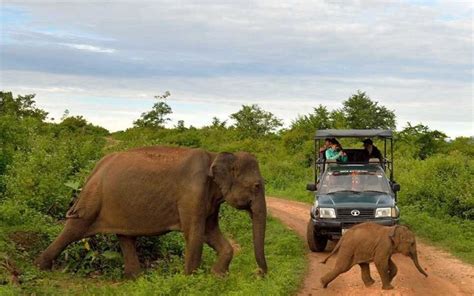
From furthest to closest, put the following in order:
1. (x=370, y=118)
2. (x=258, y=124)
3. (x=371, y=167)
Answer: (x=258, y=124) → (x=370, y=118) → (x=371, y=167)

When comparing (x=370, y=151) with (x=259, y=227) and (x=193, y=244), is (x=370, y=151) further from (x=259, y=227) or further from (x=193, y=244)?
(x=193, y=244)

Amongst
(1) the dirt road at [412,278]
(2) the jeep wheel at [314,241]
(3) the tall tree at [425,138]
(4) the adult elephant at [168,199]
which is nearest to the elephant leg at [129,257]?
(4) the adult elephant at [168,199]

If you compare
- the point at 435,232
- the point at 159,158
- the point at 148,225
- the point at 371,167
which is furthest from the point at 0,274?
the point at 435,232

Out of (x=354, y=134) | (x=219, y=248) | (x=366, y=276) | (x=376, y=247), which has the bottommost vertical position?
(x=366, y=276)

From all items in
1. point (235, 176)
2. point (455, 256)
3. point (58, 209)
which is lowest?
point (455, 256)

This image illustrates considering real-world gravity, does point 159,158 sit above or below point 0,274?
above

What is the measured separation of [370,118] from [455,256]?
31.8 metres

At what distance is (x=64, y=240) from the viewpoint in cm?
1023

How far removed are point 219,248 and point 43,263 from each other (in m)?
2.74

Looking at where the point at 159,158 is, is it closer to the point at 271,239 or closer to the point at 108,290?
the point at 108,290

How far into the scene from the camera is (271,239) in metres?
14.1

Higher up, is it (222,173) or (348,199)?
(222,173)

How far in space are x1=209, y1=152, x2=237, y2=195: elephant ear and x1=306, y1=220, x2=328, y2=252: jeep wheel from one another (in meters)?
3.81

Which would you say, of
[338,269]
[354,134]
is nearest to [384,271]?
[338,269]
